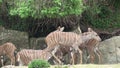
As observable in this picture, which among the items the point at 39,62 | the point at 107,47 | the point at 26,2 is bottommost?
the point at 107,47

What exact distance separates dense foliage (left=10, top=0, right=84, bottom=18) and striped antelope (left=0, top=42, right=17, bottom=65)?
96cm

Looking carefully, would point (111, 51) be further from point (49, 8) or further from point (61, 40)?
point (49, 8)

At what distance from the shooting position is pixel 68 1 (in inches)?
440

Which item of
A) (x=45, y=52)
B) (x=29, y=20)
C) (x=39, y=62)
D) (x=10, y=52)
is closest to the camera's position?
(x=39, y=62)

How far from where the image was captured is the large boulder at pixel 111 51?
12375 millimetres

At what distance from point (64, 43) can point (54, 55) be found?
0.40m

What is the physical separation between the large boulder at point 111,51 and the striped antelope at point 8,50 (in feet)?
8.47

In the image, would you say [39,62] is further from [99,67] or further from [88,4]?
[88,4]

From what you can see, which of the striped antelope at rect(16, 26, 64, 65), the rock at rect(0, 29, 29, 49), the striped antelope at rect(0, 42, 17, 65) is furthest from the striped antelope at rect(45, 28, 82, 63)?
the rock at rect(0, 29, 29, 49)

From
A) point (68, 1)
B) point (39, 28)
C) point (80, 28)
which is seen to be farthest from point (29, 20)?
point (68, 1)

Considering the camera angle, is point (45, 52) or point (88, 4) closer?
point (45, 52)

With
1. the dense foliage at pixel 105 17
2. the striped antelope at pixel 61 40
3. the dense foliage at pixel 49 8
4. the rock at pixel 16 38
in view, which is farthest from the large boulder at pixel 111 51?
the rock at pixel 16 38

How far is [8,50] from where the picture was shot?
→ 11805mm

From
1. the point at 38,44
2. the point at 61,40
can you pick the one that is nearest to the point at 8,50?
the point at 38,44
